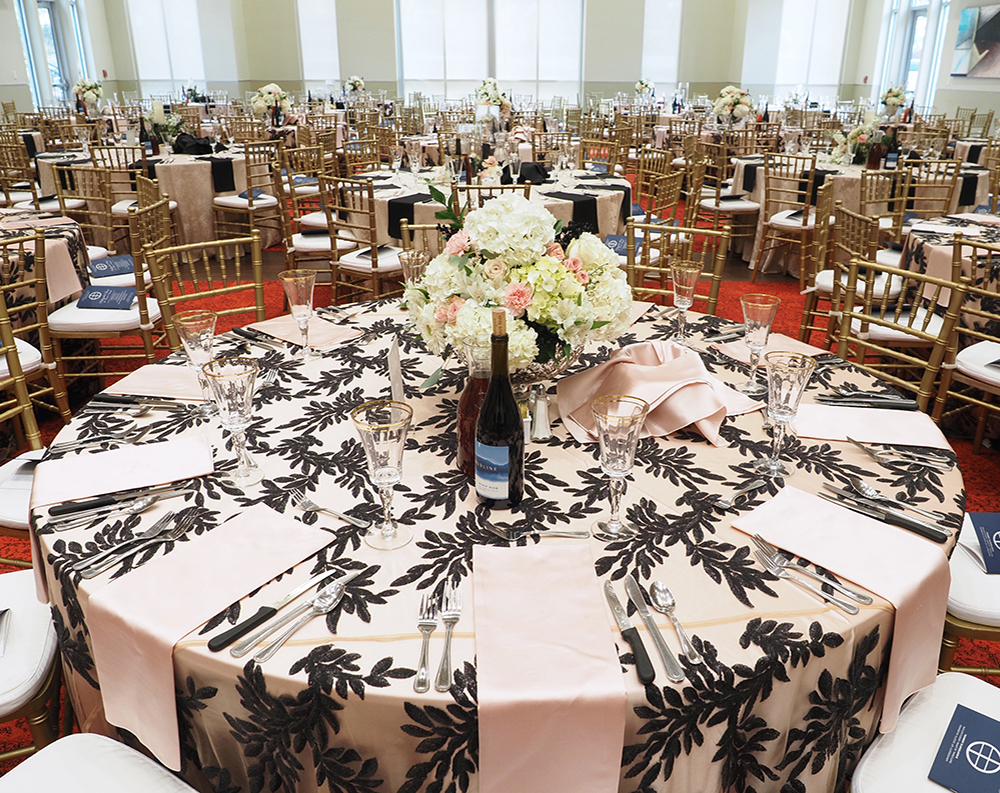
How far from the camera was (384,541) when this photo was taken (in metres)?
1.23

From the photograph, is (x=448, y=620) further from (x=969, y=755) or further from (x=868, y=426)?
(x=868, y=426)

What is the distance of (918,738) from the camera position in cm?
123

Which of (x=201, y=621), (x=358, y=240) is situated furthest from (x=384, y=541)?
(x=358, y=240)

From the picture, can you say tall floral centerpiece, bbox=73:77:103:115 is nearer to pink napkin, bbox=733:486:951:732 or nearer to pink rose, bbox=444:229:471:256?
pink rose, bbox=444:229:471:256

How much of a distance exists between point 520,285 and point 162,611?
796 millimetres

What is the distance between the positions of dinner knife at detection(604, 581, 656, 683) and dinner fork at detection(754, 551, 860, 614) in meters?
0.26

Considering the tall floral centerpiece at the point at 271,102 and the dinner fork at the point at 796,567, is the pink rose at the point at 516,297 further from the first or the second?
the tall floral centerpiece at the point at 271,102

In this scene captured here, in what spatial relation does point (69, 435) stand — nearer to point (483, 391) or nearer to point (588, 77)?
point (483, 391)

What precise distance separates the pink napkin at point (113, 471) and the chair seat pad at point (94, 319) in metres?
2.09

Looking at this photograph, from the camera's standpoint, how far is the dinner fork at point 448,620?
0.94 m

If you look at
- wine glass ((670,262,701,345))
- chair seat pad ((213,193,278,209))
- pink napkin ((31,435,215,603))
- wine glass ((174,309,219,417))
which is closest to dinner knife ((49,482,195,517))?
pink napkin ((31,435,215,603))

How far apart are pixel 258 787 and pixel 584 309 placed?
962 millimetres

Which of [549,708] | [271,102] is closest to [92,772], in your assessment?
[549,708]

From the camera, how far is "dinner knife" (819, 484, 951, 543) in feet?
4.08
